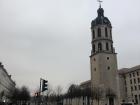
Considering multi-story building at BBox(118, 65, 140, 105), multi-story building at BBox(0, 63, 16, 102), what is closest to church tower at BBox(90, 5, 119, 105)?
multi-story building at BBox(118, 65, 140, 105)

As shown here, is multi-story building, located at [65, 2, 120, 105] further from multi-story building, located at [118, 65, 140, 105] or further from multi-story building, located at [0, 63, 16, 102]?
multi-story building, located at [0, 63, 16, 102]

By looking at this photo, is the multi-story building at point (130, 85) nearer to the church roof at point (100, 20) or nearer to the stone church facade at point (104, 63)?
the stone church facade at point (104, 63)

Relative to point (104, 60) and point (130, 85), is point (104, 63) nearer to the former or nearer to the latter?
point (104, 60)

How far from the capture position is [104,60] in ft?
238

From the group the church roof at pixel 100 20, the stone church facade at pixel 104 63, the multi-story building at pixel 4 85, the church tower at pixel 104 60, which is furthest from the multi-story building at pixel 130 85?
the multi-story building at pixel 4 85

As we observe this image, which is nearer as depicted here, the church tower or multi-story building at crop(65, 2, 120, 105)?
multi-story building at crop(65, 2, 120, 105)

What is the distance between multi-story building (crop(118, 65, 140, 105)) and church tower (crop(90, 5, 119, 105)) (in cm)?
2518

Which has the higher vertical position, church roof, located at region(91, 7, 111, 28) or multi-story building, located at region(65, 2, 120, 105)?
church roof, located at region(91, 7, 111, 28)

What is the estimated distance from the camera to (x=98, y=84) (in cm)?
7175

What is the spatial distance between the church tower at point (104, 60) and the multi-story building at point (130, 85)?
25.2 meters

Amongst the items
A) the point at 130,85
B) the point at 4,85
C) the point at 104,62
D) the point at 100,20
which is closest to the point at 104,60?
the point at 104,62

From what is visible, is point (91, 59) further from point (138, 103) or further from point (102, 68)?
point (138, 103)

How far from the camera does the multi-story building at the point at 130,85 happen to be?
314ft

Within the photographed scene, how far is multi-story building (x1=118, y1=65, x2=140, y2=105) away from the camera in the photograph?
3772 inches
